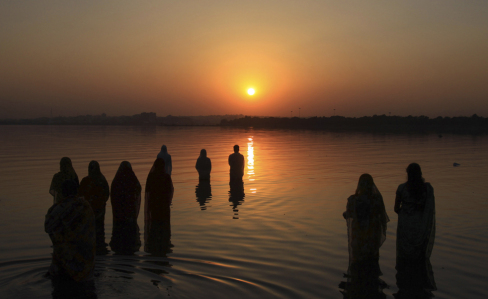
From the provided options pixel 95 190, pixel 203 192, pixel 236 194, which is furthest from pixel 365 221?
pixel 203 192

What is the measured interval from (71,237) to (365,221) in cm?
416

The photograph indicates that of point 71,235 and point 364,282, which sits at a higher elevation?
point 71,235

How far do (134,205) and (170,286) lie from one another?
137 inches

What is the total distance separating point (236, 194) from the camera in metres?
13.5

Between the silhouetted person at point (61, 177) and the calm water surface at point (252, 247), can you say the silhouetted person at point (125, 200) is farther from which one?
the silhouetted person at point (61, 177)

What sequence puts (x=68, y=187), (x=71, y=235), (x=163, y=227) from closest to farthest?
1. (x=68, y=187)
2. (x=71, y=235)
3. (x=163, y=227)

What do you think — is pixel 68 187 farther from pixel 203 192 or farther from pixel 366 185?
pixel 203 192

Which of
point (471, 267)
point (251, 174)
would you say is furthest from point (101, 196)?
point (251, 174)

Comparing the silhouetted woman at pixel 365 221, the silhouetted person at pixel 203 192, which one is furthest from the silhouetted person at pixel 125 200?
the silhouetted woman at pixel 365 221

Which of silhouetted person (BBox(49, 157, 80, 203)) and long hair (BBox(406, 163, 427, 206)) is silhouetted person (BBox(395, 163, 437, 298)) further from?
silhouetted person (BBox(49, 157, 80, 203))

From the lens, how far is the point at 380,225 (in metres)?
6.41

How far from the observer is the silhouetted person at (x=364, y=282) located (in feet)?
17.7

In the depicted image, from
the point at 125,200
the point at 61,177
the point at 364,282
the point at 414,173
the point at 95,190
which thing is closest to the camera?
the point at 364,282

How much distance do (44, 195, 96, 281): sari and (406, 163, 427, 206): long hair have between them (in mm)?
4591
